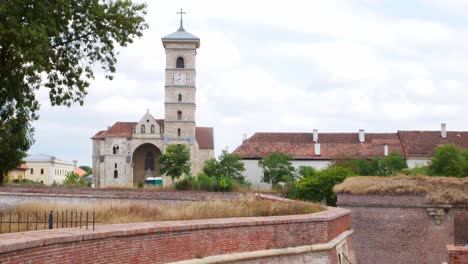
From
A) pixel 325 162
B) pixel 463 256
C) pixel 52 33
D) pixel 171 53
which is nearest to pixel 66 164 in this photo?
pixel 171 53

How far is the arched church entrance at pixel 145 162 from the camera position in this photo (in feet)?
227

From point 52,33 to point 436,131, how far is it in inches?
2229

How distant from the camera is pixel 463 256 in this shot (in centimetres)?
704

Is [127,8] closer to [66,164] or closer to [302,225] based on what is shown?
[302,225]

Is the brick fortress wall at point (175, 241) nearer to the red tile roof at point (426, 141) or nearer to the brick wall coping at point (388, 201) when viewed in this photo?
the brick wall coping at point (388, 201)

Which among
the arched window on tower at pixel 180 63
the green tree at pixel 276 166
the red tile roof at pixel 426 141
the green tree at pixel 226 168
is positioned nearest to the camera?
the green tree at pixel 276 166

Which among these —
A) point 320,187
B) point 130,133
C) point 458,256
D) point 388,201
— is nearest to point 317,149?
point 130,133

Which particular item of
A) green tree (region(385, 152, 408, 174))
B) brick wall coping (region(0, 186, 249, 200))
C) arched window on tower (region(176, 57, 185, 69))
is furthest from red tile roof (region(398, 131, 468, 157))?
brick wall coping (region(0, 186, 249, 200))

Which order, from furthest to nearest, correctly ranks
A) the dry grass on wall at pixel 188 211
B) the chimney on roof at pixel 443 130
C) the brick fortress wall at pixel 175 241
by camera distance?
the chimney on roof at pixel 443 130, the dry grass on wall at pixel 188 211, the brick fortress wall at pixel 175 241

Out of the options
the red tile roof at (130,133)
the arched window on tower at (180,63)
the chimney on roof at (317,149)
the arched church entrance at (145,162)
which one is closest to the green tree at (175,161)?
the red tile roof at (130,133)

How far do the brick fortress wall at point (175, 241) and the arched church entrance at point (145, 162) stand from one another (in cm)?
5506

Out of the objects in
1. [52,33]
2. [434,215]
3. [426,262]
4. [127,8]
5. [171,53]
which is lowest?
[426,262]

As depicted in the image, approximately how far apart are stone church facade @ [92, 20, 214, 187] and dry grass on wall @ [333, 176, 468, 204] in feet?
130

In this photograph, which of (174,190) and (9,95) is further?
(174,190)
